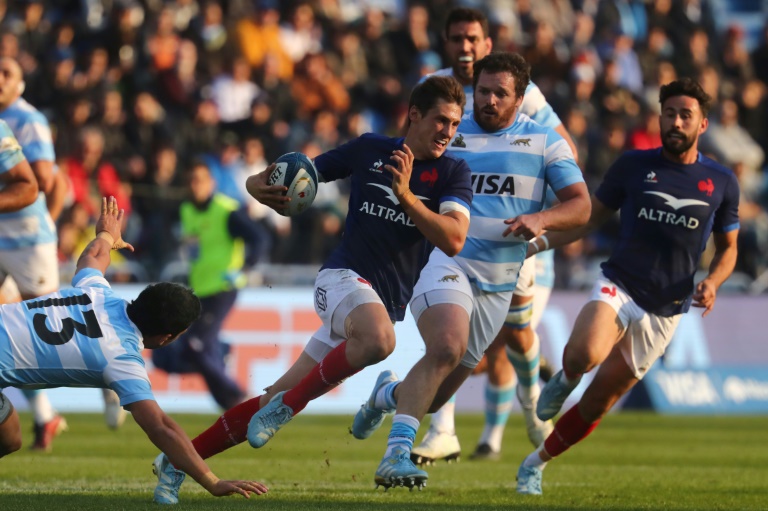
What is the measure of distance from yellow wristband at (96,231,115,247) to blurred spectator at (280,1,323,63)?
13122 millimetres

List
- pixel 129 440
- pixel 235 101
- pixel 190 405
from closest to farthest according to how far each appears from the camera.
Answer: pixel 129 440 < pixel 190 405 < pixel 235 101

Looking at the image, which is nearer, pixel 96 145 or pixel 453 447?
pixel 453 447

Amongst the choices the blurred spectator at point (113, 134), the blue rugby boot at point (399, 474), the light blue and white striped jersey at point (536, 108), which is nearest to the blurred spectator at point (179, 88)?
the blurred spectator at point (113, 134)

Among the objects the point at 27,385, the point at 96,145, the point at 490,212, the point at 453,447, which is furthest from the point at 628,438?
the point at 27,385

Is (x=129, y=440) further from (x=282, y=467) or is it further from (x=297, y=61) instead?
(x=297, y=61)

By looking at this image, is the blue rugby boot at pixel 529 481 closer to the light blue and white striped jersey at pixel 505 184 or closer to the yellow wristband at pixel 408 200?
the light blue and white striped jersey at pixel 505 184

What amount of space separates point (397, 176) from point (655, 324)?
2818 mm

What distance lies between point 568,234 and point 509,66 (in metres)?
1.56

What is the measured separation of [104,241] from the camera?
25.3ft

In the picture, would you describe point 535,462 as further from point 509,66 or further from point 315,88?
point 315,88

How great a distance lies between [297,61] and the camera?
67.8 ft

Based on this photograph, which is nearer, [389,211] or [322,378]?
[322,378]

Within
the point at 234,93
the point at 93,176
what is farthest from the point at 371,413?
the point at 234,93

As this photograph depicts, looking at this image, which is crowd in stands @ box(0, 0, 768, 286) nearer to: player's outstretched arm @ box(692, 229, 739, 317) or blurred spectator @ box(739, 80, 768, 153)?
blurred spectator @ box(739, 80, 768, 153)
